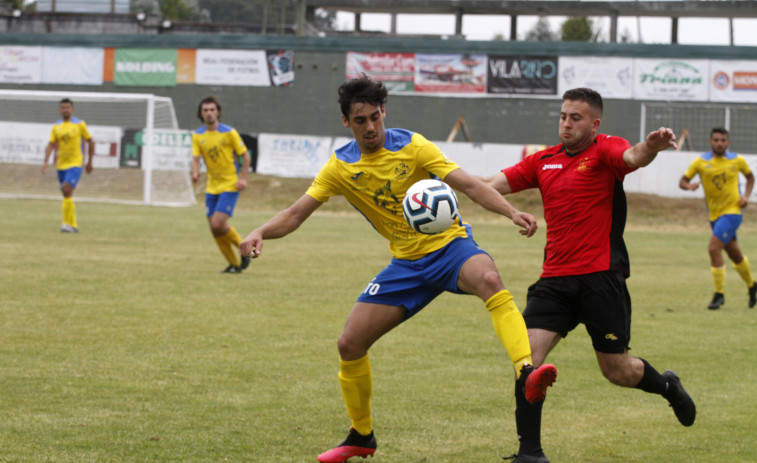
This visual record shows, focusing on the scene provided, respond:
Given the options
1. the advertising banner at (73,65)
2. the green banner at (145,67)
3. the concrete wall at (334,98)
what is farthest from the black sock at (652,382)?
the advertising banner at (73,65)

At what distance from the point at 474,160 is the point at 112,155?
11624 millimetres

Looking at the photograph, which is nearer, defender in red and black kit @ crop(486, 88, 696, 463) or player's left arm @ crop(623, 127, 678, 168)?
player's left arm @ crop(623, 127, 678, 168)

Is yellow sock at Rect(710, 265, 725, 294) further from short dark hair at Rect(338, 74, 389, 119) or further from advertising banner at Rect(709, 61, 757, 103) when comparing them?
advertising banner at Rect(709, 61, 757, 103)

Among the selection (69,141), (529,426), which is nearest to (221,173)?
(69,141)

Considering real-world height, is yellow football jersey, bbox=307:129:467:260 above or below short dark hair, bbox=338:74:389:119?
below

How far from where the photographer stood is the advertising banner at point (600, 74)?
33.5 metres

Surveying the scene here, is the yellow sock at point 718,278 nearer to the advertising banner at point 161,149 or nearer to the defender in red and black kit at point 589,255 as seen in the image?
the defender in red and black kit at point 589,255

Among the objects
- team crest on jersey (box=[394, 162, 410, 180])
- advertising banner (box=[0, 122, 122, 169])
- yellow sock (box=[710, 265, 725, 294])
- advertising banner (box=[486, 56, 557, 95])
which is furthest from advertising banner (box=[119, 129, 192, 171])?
team crest on jersey (box=[394, 162, 410, 180])

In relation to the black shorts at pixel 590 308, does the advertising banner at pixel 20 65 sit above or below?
above

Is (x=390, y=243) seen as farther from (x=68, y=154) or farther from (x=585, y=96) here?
(x=68, y=154)

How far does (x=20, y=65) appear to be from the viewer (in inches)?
1503

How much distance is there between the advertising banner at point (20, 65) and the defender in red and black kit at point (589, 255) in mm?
35828

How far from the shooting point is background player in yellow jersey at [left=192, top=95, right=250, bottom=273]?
13898 millimetres

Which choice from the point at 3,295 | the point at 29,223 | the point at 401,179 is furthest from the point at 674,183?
the point at 401,179
